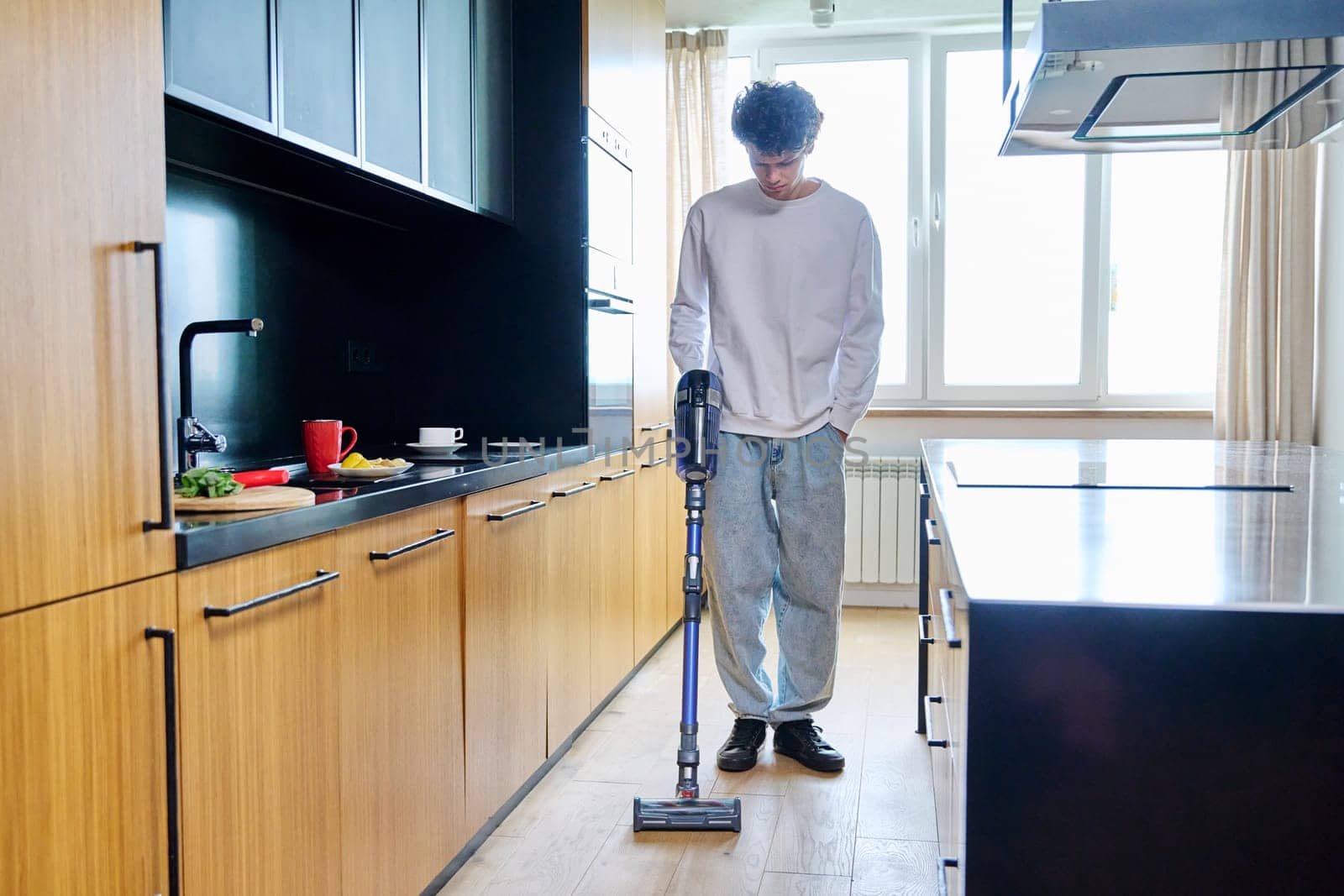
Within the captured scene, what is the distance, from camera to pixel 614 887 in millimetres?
2100

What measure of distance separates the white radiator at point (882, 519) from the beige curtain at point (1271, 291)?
1190 mm

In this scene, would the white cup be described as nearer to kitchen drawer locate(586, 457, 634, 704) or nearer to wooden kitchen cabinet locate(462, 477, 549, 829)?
wooden kitchen cabinet locate(462, 477, 549, 829)

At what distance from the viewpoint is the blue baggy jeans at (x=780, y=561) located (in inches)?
107

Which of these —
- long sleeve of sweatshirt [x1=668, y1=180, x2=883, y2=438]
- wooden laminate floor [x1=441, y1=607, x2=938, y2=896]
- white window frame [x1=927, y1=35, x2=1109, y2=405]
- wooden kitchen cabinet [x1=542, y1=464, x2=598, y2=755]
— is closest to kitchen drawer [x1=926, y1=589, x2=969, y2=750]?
wooden laminate floor [x1=441, y1=607, x2=938, y2=896]

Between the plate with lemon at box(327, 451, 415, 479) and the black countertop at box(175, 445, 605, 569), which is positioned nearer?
the black countertop at box(175, 445, 605, 569)

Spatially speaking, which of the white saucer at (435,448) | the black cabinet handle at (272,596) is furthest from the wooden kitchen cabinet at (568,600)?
the black cabinet handle at (272,596)

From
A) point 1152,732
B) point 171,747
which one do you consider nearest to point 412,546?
point 171,747

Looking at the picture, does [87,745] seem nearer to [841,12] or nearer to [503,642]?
[503,642]

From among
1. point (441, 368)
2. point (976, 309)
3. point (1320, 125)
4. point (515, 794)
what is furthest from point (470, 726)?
point (976, 309)

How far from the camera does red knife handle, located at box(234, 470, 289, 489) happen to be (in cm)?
180

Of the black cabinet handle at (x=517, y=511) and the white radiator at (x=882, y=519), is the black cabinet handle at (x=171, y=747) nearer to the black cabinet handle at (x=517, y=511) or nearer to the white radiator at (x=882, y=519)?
the black cabinet handle at (x=517, y=511)

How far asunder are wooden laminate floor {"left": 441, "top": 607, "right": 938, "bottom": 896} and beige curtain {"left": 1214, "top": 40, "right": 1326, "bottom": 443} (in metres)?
1.81

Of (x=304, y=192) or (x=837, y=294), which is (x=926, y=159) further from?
(x=304, y=192)

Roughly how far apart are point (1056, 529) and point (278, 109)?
1315mm
